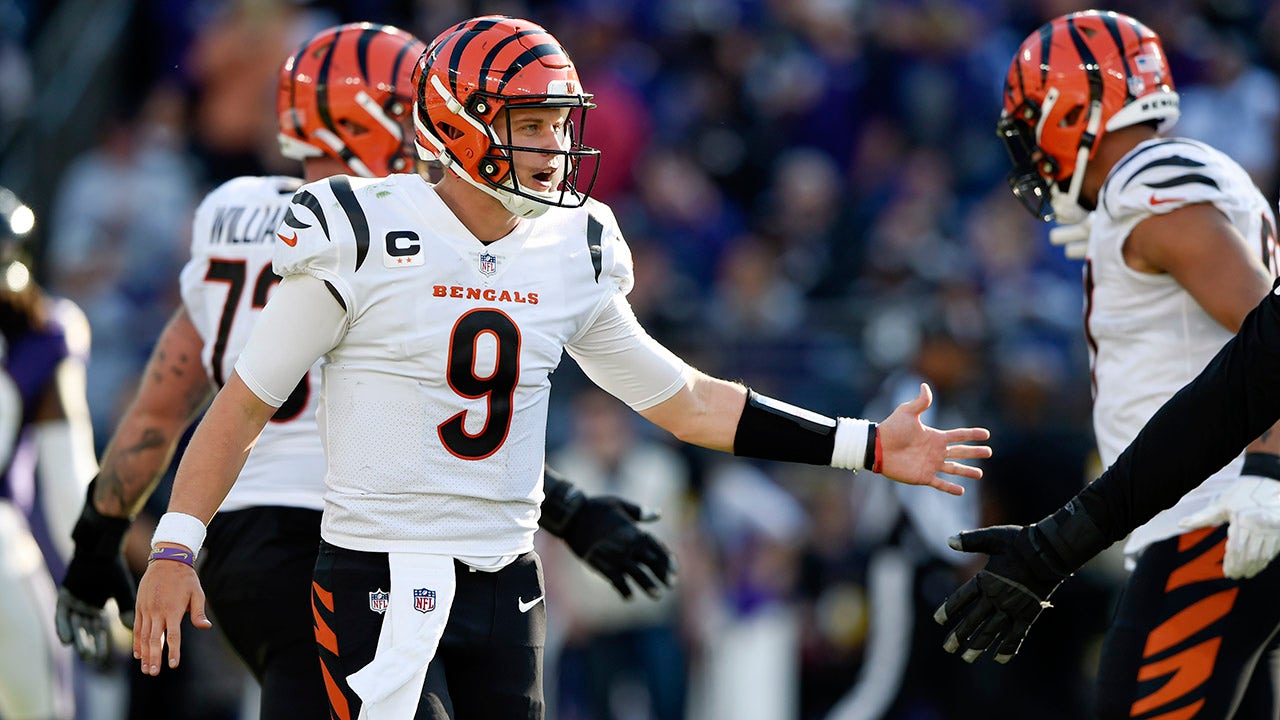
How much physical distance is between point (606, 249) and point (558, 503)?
1.11 meters

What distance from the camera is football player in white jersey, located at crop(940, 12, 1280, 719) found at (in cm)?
413

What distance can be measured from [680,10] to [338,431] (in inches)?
323

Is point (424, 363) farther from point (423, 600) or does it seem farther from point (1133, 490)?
point (1133, 490)

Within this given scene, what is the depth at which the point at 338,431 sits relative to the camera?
12.0 feet

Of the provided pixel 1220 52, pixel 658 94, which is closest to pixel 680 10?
pixel 658 94

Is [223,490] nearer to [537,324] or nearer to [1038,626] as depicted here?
[537,324]

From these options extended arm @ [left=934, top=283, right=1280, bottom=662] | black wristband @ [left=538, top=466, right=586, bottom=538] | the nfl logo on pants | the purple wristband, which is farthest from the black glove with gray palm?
the purple wristband

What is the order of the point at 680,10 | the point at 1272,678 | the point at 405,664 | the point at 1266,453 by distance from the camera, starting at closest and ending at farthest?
the point at 405,664
the point at 1266,453
the point at 1272,678
the point at 680,10

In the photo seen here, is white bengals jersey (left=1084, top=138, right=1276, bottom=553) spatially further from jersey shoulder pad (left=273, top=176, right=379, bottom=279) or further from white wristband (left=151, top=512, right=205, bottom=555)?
white wristband (left=151, top=512, right=205, bottom=555)

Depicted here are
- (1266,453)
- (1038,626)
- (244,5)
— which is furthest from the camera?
(244,5)

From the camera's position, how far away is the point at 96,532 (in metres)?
4.73

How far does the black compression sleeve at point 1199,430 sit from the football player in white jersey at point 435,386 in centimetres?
129

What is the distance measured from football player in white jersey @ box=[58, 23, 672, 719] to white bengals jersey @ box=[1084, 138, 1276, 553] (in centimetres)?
143

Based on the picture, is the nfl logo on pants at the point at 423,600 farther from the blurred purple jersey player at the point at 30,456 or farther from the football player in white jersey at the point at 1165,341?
the blurred purple jersey player at the point at 30,456
